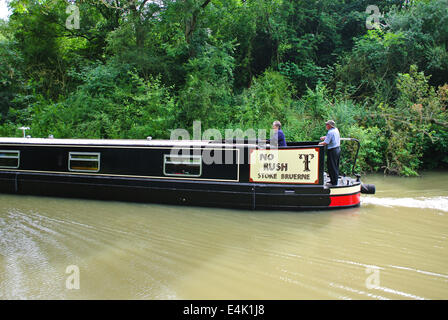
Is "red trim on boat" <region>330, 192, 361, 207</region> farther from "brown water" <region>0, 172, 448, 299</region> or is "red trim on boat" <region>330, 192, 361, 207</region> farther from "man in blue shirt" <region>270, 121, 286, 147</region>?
"man in blue shirt" <region>270, 121, 286, 147</region>

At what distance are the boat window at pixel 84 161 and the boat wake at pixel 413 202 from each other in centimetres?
618

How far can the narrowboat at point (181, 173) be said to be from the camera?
24.4 feet

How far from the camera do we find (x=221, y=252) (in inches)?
208

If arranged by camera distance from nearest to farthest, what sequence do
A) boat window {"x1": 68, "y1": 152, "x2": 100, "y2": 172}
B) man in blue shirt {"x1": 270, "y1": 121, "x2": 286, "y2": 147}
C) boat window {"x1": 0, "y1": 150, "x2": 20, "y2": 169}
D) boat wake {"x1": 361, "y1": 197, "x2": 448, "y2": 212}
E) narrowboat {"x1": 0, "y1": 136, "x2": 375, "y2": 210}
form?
narrowboat {"x1": 0, "y1": 136, "x2": 375, "y2": 210} → man in blue shirt {"x1": 270, "y1": 121, "x2": 286, "y2": 147} → boat wake {"x1": 361, "y1": 197, "x2": 448, "y2": 212} → boat window {"x1": 68, "y1": 152, "x2": 100, "y2": 172} → boat window {"x1": 0, "y1": 150, "x2": 20, "y2": 169}

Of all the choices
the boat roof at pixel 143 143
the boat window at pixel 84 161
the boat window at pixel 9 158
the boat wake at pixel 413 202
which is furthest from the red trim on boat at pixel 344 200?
the boat window at pixel 9 158

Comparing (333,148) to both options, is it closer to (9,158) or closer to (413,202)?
(413,202)

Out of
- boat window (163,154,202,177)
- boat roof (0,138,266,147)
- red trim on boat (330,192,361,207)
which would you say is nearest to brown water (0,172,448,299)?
red trim on boat (330,192,361,207)

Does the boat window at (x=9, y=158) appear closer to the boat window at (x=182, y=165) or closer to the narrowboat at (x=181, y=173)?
the narrowboat at (x=181, y=173)

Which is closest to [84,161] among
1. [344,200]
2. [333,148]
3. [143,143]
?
[143,143]

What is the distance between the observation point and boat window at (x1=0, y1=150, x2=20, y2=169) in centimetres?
917

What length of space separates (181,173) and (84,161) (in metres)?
2.45

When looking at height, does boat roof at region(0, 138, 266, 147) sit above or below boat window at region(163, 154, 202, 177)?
above

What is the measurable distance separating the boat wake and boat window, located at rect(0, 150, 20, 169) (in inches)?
332
